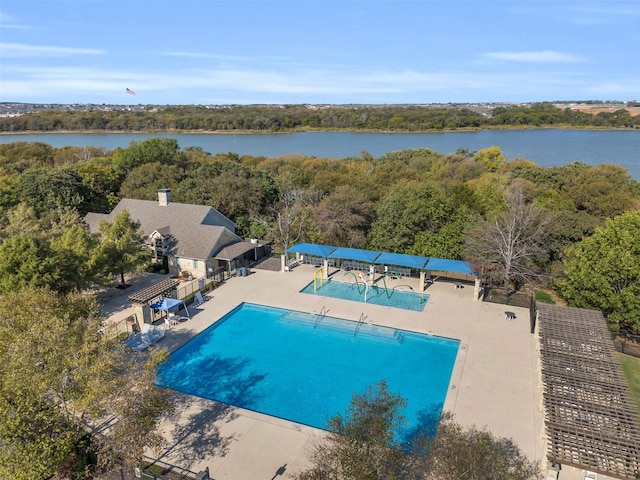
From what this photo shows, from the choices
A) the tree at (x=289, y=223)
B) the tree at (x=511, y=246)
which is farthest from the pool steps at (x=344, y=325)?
the tree at (x=289, y=223)

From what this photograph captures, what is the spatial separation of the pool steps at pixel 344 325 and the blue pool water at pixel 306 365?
2.1 inches

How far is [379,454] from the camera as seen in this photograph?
940 cm

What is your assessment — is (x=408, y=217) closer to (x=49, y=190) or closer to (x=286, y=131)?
(x=49, y=190)

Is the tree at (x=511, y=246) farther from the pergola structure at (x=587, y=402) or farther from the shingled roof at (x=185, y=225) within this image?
the shingled roof at (x=185, y=225)

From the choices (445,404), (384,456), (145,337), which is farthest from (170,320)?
(384,456)

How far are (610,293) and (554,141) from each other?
96.1 metres

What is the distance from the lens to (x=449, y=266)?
86.2 ft

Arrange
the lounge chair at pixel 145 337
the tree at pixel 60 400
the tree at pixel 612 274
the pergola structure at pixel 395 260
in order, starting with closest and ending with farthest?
the tree at pixel 60 400, the lounge chair at pixel 145 337, the tree at pixel 612 274, the pergola structure at pixel 395 260

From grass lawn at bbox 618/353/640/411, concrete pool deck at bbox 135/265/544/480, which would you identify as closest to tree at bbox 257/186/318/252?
concrete pool deck at bbox 135/265/544/480

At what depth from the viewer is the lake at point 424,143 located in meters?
80.4

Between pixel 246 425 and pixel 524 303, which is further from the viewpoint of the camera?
pixel 524 303

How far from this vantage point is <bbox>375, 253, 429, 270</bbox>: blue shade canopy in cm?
2681

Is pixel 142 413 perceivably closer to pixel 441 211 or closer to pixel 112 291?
pixel 112 291

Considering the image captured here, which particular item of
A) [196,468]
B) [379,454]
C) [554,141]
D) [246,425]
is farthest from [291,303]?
[554,141]
